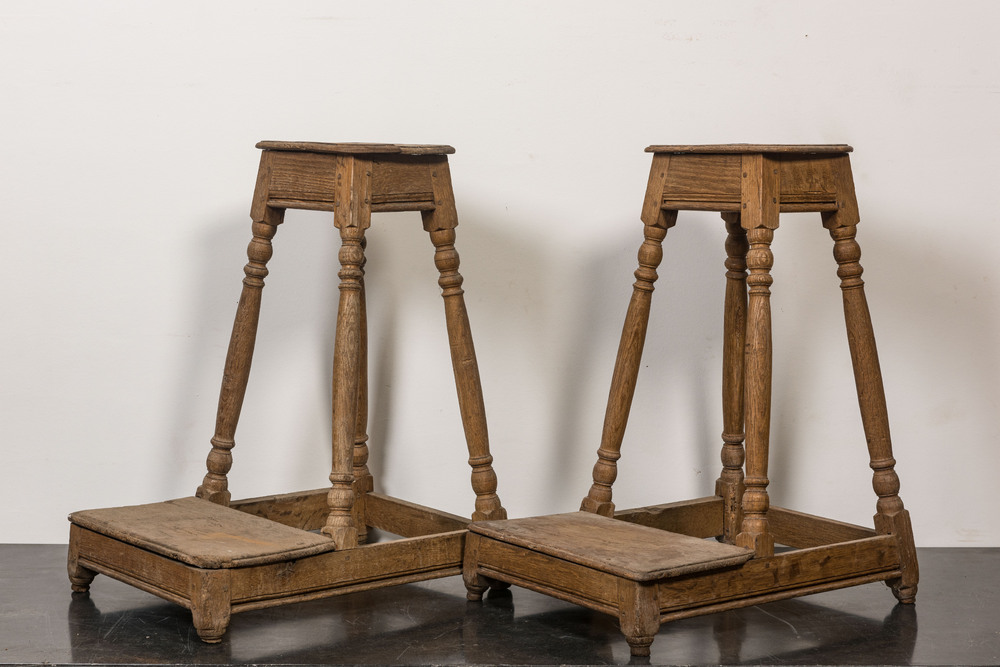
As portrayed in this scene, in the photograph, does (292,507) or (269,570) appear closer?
(269,570)

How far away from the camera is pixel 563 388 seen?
3.54m

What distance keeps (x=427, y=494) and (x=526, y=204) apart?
829mm

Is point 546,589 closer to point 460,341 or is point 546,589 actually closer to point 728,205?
point 460,341

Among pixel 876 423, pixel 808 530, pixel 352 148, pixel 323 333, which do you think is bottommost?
pixel 808 530

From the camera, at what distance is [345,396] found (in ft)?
8.93

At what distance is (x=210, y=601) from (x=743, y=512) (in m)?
1.16

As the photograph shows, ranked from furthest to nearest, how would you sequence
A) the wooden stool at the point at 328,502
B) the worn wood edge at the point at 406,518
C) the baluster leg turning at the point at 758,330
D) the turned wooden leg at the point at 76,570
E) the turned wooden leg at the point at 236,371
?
the worn wood edge at the point at 406,518 → the turned wooden leg at the point at 236,371 → the turned wooden leg at the point at 76,570 → the baluster leg turning at the point at 758,330 → the wooden stool at the point at 328,502

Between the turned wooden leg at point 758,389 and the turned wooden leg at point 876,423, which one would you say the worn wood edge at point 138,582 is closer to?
the turned wooden leg at point 758,389

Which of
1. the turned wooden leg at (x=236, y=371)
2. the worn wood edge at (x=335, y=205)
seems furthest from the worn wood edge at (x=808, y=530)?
the turned wooden leg at (x=236, y=371)

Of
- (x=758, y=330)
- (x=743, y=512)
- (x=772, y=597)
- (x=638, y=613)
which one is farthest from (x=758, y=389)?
(x=638, y=613)

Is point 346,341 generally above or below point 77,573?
above

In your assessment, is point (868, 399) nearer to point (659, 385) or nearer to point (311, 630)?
point (659, 385)

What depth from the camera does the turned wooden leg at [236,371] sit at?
3.01 m

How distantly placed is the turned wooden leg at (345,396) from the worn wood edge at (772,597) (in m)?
0.69
